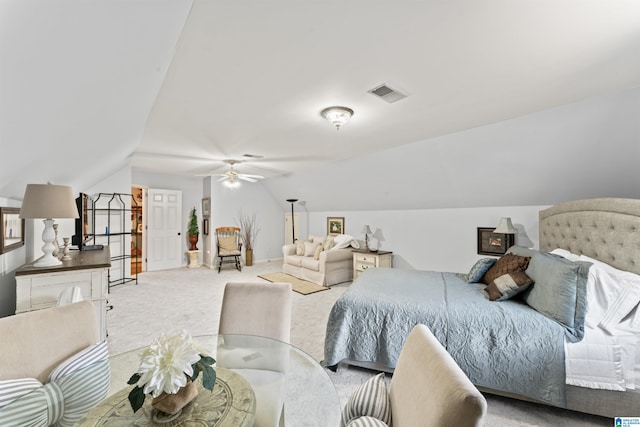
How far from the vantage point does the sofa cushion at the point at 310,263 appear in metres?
5.20

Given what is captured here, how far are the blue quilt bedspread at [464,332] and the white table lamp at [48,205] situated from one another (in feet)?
8.42

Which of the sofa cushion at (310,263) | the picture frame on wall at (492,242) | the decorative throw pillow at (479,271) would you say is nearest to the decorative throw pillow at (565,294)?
the decorative throw pillow at (479,271)

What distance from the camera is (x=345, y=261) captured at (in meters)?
5.41

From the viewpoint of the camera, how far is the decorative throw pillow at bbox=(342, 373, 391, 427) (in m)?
1.12

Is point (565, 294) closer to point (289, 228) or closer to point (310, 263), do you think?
point (310, 263)

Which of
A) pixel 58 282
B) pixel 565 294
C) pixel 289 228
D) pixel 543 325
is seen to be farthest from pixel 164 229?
pixel 565 294

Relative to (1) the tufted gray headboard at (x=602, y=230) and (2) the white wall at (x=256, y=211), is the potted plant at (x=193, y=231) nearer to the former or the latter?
(2) the white wall at (x=256, y=211)

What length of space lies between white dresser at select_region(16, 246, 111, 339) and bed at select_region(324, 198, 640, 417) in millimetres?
2255

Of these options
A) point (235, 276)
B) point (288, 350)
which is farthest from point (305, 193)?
point (288, 350)

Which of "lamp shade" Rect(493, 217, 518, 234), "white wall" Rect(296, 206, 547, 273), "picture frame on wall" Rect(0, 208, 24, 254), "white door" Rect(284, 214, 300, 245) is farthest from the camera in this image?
"white door" Rect(284, 214, 300, 245)

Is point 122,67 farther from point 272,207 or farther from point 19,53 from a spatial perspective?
point 272,207

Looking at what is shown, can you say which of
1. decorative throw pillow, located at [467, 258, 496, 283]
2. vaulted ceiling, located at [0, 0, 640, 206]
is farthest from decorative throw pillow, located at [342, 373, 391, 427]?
decorative throw pillow, located at [467, 258, 496, 283]

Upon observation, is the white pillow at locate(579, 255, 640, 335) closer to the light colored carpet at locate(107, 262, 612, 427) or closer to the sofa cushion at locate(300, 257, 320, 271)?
the light colored carpet at locate(107, 262, 612, 427)

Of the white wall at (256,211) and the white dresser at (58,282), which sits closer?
the white dresser at (58,282)
